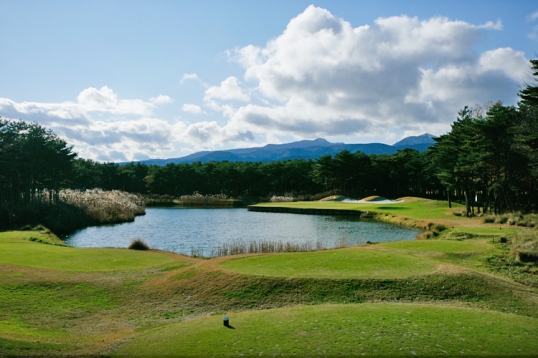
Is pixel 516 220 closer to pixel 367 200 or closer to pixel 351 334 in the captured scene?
pixel 351 334

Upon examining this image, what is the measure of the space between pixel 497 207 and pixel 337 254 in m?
30.2

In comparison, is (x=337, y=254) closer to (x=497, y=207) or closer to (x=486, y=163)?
(x=486, y=163)

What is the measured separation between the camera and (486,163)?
1521 inches

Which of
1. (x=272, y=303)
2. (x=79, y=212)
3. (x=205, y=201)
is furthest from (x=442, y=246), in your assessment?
(x=205, y=201)

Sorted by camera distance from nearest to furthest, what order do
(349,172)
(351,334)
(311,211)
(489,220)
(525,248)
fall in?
(351,334)
(525,248)
(489,220)
(311,211)
(349,172)

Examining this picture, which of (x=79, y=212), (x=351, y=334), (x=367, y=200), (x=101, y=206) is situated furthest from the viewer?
(x=367, y=200)

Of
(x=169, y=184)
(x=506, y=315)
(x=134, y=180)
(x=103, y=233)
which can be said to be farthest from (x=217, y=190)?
(x=506, y=315)

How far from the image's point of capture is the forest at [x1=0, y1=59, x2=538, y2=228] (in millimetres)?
37719

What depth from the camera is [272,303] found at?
13.2 metres

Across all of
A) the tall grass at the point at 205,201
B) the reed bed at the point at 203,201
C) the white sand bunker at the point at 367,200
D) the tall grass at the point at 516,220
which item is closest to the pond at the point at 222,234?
the tall grass at the point at 516,220

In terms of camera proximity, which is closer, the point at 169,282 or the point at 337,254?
the point at 169,282

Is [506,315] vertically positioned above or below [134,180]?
below

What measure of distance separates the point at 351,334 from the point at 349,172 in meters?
75.2

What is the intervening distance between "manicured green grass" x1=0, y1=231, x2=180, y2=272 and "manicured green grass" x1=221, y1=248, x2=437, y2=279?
526 centimetres
